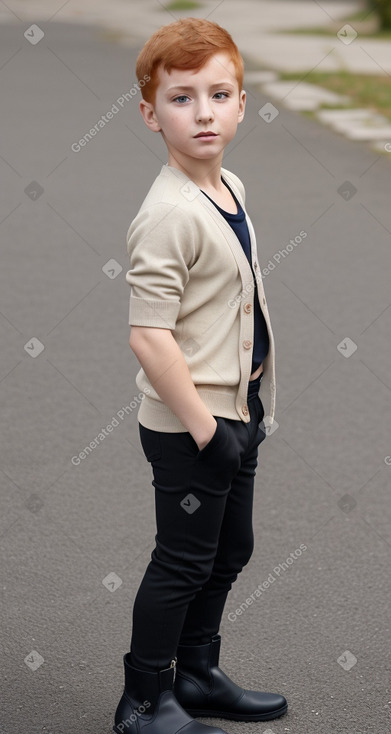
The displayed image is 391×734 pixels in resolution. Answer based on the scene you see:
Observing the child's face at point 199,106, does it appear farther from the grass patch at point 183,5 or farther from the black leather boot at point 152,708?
the grass patch at point 183,5

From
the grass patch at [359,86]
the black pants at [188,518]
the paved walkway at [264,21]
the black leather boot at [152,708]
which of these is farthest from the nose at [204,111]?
the paved walkway at [264,21]

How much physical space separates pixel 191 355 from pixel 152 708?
86 cm

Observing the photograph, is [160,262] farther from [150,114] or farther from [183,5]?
[183,5]

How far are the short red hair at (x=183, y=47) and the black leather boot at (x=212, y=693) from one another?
1.40 m

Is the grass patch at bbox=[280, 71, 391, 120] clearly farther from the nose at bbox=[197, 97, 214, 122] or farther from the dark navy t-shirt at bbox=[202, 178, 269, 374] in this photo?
the nose at bbox=[197, 97, 214, 122]

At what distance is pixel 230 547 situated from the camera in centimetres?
287

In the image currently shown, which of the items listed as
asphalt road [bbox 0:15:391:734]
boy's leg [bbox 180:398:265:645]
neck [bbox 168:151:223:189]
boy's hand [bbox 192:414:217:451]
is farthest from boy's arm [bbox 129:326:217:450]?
asphalt road [bbox 0:15:391:734]

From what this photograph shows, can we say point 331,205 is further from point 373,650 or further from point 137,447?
point 373,650

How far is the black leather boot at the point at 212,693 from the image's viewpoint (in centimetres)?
295

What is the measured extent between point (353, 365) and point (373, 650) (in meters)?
2.30

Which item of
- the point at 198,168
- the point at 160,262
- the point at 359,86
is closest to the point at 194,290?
the point at 160,262

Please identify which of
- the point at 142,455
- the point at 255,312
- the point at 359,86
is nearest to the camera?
the point at 255,312

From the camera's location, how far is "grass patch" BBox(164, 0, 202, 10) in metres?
19.9

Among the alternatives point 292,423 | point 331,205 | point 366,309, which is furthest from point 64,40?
point 292,423
